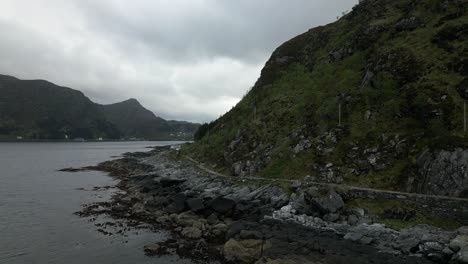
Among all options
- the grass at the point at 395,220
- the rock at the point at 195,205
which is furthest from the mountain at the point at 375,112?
the rock at the point at 195,205

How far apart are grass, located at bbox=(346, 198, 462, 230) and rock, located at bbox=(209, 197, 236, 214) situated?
14635 mm

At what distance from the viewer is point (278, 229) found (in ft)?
120

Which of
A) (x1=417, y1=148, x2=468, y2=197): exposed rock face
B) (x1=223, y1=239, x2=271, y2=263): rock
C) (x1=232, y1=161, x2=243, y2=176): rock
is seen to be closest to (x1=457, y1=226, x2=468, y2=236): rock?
(x1=417, y1=148, x2=468, y2=197): exposed rock face

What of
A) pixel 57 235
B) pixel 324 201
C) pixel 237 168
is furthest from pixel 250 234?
pixel 237 168

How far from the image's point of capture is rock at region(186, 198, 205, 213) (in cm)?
4688

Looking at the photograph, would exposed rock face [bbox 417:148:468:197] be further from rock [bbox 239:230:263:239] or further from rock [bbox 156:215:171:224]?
rock [bbox 156:215:171:224]

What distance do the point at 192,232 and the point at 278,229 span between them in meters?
9.72

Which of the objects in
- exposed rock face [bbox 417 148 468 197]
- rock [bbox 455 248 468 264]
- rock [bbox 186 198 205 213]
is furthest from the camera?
rock [bbox 186 198 205 213]

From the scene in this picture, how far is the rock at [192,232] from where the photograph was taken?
1511 inches

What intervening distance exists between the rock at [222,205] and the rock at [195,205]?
5.26ft

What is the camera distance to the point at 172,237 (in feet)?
128

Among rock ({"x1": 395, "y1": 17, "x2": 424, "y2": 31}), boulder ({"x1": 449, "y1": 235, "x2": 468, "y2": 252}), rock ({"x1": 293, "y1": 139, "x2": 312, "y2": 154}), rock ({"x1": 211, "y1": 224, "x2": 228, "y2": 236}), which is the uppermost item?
rock ({"x1": 395, "y1": 17, "x2": 424, "y2": 31})

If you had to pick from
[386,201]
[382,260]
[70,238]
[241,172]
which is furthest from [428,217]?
[70,238]

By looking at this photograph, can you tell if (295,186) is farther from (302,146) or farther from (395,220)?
(395,220)
